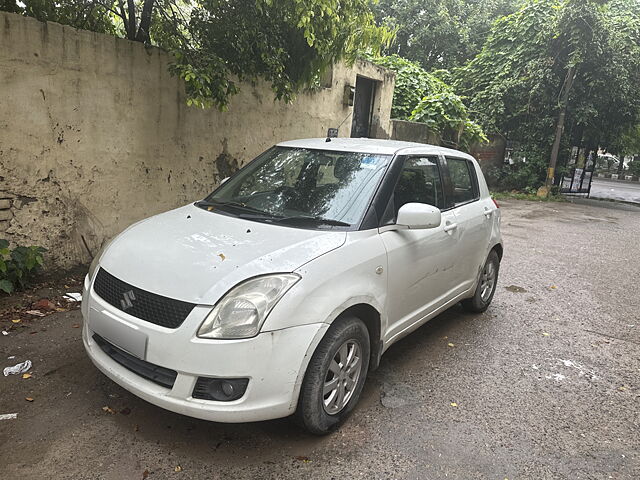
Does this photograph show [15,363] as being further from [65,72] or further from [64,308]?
[65,72]

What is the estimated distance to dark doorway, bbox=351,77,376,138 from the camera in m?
9.88

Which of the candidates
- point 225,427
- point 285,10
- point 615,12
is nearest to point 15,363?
point 225,427

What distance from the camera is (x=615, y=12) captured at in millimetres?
15930

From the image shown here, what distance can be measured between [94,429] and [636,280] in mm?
6831

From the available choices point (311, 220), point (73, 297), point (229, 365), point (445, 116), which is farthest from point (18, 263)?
point (445, 116)

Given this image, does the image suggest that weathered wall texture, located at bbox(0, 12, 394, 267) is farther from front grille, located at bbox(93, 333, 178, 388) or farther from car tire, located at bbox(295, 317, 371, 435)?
car tire, located at bbox(295, 317, 371, 435)

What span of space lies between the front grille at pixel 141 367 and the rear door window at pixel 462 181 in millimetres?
2710

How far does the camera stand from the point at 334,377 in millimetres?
2643

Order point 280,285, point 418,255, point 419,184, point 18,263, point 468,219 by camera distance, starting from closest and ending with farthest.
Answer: point 280,285
point 418,255
point 419,184
point 468,219
point 18,263

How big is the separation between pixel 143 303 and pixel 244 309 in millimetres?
544

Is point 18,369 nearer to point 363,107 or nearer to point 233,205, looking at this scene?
point 233,205

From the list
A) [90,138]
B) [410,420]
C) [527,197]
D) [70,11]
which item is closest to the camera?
[410,420]

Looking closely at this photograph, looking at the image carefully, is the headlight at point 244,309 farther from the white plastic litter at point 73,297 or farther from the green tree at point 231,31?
the green tree at point 231,31

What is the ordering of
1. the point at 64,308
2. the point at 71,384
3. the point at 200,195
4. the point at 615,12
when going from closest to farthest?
the point at 71,384 → the point at 64,308 → the point at 200,195 → the point at 615,12
